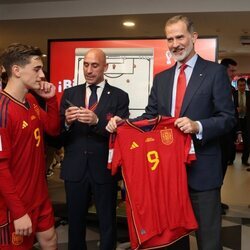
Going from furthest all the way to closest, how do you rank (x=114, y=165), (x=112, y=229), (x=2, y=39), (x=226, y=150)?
(x=2, y=39) < (x=226, y=150) < (x=112, y=229) < (x=114, y=165)

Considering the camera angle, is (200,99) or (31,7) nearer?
(200,99)

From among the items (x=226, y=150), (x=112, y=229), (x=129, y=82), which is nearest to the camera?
(x=112, y=229)

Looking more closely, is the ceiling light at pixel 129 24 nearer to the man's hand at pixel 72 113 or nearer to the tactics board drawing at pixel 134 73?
the tactics board drawing at pixel 134 73

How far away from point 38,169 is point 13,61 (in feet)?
2.01

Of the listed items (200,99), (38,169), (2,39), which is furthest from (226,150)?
(2,39)

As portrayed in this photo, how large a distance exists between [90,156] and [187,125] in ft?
2.90

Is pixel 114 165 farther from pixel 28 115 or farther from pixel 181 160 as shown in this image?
pixel 28 115

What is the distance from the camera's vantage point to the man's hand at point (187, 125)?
1991mm

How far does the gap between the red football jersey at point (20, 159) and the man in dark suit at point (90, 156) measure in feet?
1.53

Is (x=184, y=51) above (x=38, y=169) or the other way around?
above

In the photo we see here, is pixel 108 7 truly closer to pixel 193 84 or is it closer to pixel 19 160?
pixel 193 84

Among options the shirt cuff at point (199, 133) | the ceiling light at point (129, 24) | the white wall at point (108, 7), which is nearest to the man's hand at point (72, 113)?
the shirt cuff at point (199, 133)

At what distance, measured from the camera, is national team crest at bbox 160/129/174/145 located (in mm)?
2155

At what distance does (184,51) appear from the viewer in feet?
7.12
